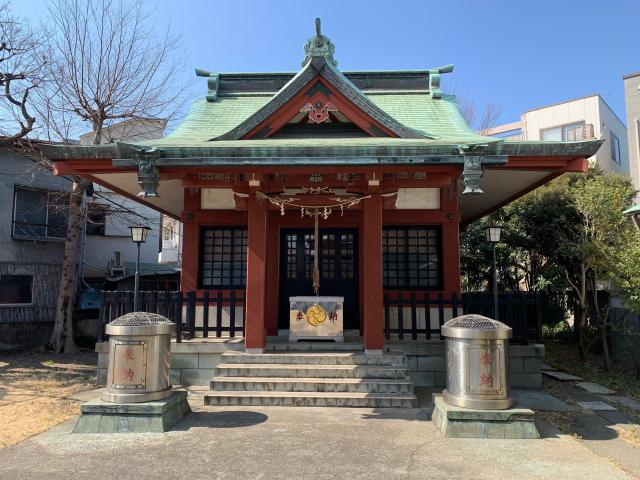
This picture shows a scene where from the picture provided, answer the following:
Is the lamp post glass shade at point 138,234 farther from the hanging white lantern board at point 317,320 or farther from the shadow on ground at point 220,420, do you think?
the shadow on ground at point 220,420

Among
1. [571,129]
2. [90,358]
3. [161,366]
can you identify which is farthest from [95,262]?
[571,129]

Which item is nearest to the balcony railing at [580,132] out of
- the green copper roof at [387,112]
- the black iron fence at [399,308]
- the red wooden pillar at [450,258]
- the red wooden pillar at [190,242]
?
the green copper roof at [387,112]

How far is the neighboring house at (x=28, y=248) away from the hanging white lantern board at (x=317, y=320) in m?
11.2

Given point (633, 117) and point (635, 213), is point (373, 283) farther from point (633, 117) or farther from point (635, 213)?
point (633, 117)

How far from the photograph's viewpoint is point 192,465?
4738 mm

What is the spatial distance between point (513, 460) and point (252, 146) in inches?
229

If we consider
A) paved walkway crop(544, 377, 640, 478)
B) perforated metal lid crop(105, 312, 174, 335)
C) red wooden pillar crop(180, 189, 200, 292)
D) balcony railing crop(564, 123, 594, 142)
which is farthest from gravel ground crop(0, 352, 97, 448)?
balcony railing crop(564, 123, 594, 142)

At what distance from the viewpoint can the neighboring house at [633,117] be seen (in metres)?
16.2

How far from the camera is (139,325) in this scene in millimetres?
6168

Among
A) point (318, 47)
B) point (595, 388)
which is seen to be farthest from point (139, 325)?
point (595, 388)

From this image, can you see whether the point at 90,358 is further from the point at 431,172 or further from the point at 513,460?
the point at 513,460

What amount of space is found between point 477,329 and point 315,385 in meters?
2.86

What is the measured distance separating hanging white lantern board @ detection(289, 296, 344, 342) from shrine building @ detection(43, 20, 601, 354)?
15 cm

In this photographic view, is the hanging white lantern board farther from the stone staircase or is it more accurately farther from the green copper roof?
the green copper roof
